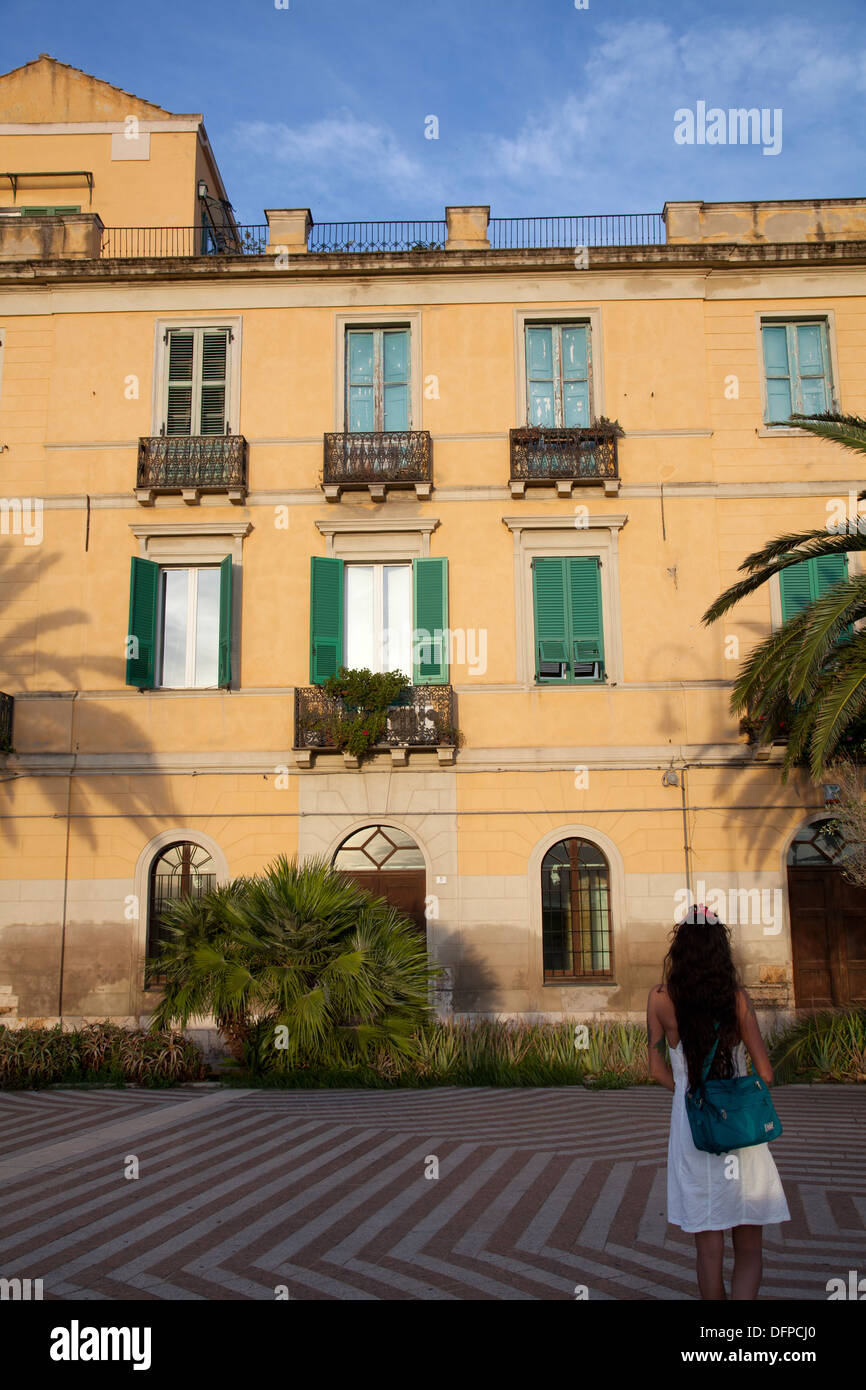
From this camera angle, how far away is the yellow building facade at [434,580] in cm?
1688

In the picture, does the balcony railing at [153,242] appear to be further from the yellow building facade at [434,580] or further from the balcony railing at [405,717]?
the balcony railing at [405,717]

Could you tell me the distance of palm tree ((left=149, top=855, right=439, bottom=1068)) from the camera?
1249 centimetres

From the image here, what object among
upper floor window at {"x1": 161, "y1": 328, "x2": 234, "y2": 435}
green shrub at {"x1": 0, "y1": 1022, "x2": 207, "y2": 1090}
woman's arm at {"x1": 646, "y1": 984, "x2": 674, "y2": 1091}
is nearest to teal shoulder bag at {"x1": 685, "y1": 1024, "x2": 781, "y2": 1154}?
woman's arm at {"x1": 646, "y1": 984, "x2": 674, "y2": 1091}

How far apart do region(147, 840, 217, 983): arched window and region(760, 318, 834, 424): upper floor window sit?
1177 centimetres

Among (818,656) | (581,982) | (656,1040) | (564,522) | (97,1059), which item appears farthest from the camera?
(564,522)

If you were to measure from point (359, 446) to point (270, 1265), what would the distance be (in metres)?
13.8

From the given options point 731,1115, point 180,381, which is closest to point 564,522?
point 180,381

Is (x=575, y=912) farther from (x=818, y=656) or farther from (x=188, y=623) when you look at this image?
(x=188, y=623)

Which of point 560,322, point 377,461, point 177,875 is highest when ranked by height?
→ point 560,322

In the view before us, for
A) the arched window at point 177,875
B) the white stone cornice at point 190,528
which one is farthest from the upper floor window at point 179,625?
the arched window at point 177,875

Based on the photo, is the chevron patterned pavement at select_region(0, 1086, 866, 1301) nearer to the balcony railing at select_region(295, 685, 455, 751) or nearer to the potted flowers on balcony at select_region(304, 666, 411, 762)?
the potted flowers on balcony at select_region(304, 666, 411, 762)

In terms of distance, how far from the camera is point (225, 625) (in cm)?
1741

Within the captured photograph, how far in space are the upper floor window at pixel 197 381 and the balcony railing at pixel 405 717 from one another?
16.7 feet

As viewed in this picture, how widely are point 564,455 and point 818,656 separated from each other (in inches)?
275
